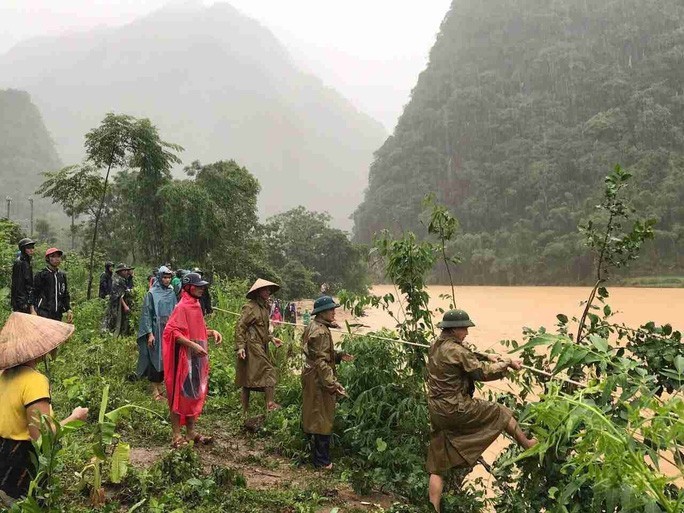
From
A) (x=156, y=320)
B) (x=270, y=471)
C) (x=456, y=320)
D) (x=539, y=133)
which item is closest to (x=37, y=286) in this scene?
(x=156, y=320)

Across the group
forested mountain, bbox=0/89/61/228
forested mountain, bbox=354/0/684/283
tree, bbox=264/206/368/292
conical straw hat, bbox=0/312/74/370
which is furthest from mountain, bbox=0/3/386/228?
conical straw hat, bbox=0/312/74/370

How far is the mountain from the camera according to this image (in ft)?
476

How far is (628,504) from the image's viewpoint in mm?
1580

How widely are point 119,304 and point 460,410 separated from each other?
5533 millimetres

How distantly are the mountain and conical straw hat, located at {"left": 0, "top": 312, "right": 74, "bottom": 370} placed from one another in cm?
12361

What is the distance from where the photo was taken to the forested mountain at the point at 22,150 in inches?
2680

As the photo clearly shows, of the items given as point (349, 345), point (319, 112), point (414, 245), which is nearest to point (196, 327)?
point (349, 345)

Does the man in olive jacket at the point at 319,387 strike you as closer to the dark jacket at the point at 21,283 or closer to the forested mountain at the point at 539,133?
the dark jacket at the point at 21,283

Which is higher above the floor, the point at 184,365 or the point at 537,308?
the point at 184,365

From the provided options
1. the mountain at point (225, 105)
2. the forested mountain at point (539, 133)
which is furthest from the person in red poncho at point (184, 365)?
the mountain at point (225, 105)

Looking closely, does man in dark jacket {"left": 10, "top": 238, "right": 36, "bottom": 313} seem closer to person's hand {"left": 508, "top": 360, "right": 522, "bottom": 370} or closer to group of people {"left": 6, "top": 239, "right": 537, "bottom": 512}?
group of people {"left": 6, "top": 239, "right": 537, "bottom": 512}

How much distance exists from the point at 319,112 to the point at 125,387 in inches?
6665

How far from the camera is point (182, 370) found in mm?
3734

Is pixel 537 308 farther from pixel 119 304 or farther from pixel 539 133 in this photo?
pixel 119 304
